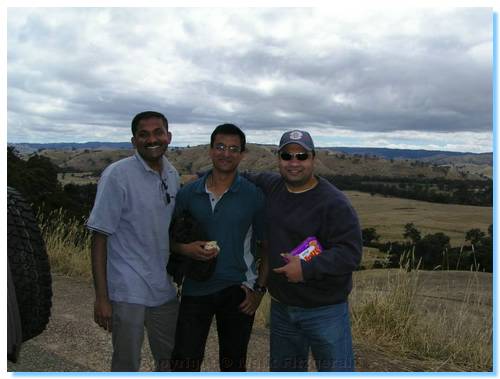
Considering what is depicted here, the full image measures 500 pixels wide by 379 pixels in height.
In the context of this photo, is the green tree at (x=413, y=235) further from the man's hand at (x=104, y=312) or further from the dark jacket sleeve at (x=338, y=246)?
the man's hand at (x=104, y=312)

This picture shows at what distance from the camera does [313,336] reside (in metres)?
3.05

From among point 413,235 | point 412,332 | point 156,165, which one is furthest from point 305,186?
point 413,235

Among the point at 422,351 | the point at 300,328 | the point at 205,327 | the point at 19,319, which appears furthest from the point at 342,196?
the point at 422,351

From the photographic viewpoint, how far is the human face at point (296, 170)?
3.01 m

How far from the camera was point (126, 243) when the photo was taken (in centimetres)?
316

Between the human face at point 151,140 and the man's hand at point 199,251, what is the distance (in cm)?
58

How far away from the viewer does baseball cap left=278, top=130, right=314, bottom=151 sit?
3070mm

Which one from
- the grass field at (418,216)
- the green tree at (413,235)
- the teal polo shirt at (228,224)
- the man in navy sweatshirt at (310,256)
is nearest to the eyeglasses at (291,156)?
the man in navy sweatshirt at (310,256)

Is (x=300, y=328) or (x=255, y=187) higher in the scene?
(x=255, y=187)

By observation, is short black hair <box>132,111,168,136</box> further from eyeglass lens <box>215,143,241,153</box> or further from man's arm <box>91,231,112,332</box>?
man's arm <box>91,231,112,332</box>

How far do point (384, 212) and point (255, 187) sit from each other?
50.0m

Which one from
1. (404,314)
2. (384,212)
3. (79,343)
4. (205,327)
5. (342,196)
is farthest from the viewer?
(384,212)

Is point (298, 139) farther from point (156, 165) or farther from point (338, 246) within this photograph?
point (156, 165)

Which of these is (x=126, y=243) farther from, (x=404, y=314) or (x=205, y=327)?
(x=404, y=314)
